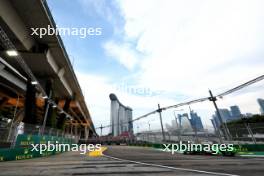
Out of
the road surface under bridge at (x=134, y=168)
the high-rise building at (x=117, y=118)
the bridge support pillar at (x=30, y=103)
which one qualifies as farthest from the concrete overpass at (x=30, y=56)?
the high-rise building at (x=117, y=118)

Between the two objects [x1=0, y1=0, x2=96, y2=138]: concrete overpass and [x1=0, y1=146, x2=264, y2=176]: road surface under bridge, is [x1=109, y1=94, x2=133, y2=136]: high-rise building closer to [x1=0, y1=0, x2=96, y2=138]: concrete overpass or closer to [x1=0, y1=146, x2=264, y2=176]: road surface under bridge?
[x1=0, y1=0, x2=96, y2=138]: concrete overpass

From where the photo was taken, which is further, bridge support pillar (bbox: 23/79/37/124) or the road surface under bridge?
bridge support pillar (bbox: 23/79/37/124)

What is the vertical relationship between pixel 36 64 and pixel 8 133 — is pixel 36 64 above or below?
above

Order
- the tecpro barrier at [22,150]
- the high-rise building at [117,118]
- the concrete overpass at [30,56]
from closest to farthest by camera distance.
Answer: the concrete overpass at [30,56] < the tecpro barrier at [22,150] < the high-rise building at [117,118]

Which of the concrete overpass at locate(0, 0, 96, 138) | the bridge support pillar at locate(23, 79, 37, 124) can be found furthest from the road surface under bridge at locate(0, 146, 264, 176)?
the bridge support pillar at locate(23, 79, 37, 124)

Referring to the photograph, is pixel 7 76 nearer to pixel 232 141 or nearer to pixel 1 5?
pixel 1 5

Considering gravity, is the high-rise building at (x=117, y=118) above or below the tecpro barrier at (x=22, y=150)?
above

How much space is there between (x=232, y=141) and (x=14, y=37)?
22112mm

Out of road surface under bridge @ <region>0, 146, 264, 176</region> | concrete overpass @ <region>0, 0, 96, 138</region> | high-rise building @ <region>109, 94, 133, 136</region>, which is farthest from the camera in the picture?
high-rise building @ <region>109, 94, 133, 136</region>

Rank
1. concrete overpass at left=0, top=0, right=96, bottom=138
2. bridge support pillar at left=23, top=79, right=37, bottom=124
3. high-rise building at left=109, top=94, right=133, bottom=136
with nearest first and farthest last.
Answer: concrete overpass at left=0, top=0, right=96, bottom=138, bridge support pillar at left=23, top=79, right=37, bottom=124, high-rise building at left=109, top=94, right=133, bottom=136

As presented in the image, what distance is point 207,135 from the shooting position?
84.2 feet

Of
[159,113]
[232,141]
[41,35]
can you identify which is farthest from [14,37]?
[159,113]

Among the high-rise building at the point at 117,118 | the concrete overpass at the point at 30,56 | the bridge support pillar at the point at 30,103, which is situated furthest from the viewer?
the high-rise building at the point at 117,118

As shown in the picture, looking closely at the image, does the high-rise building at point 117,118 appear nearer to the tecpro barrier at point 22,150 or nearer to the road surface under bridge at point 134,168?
the tecpro barrier at point 22,150
